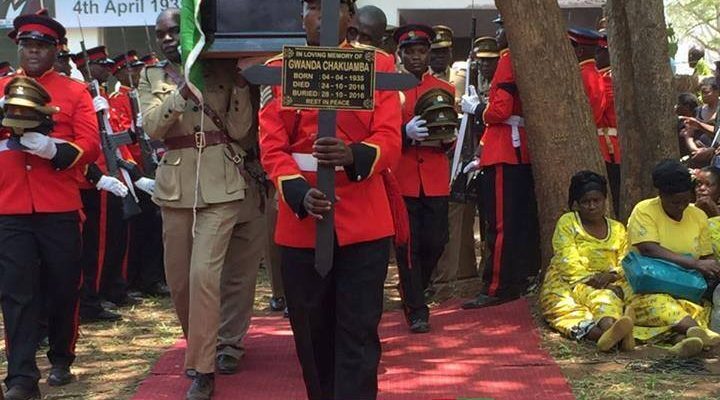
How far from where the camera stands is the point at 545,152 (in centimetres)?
778

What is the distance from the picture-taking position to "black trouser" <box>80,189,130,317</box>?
27.4ft

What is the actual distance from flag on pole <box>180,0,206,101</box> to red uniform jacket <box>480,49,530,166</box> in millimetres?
2791

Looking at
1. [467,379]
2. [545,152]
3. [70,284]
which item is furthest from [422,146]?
[70,284]

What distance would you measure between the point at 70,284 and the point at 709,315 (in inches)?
153

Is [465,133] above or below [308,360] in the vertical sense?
above

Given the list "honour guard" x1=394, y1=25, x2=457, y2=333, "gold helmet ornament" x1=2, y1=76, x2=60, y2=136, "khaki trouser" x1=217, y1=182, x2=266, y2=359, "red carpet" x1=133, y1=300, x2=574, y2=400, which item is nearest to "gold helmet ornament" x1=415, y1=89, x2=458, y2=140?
"honour guard" x1=394, y1=25, x2=457, y2=333

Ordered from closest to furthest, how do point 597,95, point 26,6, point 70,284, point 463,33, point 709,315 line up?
point 70,284, point 709,315, point 597,95, point 26,6, point 463,33

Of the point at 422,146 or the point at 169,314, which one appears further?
the point at 169,314

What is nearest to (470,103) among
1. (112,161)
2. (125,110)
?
(112,161)

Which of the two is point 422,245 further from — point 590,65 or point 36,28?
point 36,28

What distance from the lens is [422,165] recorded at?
25.8 ft

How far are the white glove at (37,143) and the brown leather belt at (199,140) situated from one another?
66cm

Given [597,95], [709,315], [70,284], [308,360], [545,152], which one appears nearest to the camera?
[308,360]

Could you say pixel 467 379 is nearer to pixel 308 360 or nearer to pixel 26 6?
pixel 308 360
